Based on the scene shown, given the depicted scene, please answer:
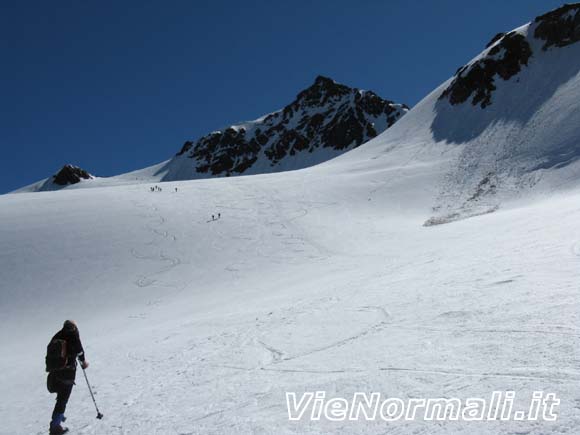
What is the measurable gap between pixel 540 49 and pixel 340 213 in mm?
46840

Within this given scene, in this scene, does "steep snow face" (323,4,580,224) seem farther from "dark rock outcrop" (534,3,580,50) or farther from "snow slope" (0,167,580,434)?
"snow slope" (0,167,580,434)

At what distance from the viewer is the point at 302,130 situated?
16262cm

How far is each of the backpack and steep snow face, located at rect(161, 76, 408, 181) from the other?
137 meters

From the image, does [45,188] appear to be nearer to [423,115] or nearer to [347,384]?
[423,115]

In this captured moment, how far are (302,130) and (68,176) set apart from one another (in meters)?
97.0

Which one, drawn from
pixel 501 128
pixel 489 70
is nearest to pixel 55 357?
pixel 501 128

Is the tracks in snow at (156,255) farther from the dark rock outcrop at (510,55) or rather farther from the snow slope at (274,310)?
the dark rock outcrop at (510,55)

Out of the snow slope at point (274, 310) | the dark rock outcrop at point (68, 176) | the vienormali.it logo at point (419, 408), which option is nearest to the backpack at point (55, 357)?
the snow slope at point (274, 310)

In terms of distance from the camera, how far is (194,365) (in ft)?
30.6

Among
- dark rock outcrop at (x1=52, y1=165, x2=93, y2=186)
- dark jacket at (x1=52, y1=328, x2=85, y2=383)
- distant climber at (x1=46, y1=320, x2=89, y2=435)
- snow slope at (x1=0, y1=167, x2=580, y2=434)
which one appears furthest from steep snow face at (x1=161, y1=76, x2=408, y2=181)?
distant climber at (x1=46, y1=320, x2=89, y2=435)

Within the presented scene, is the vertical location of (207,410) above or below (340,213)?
below

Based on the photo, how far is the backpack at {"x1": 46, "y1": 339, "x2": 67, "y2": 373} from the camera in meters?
7.22

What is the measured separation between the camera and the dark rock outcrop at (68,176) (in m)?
168

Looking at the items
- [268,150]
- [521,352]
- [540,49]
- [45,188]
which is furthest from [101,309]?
[45,188]
